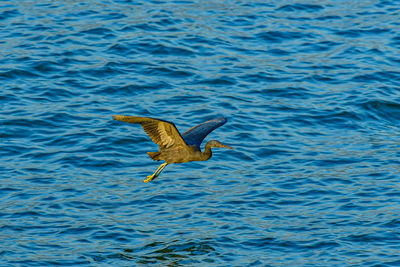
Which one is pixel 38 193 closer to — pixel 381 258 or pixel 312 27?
pixel 381 258

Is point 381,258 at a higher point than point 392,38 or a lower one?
lower

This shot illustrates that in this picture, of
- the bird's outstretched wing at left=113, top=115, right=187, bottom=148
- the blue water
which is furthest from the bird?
the blue water

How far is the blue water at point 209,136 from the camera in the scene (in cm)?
1323

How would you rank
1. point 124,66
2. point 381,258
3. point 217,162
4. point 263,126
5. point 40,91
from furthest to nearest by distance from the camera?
point 124,66 → point 40,91 → point 263,126 → point 217,162 → point 381,258

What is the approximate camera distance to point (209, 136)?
1695cm

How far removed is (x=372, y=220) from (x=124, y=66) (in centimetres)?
845

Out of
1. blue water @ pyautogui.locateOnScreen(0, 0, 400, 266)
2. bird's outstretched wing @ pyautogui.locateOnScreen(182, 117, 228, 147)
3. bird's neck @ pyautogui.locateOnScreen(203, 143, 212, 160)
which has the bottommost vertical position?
blue water @ pyautogui.locateOnScreen(0, 0, 400, 266)

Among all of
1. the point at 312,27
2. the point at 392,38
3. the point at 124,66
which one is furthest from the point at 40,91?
the point at 392,38

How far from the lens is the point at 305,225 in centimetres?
1368

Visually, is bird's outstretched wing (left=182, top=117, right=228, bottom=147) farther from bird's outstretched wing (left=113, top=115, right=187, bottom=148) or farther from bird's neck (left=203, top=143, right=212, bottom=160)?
bird's outstretched wing (left=113, top=115, right=187, bottom=148)

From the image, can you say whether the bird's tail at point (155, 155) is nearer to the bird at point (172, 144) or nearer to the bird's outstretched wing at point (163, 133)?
the bird at point (172, 144)

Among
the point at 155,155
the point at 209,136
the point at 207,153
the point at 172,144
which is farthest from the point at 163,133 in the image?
the point at 209,136

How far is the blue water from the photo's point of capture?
13227 millimetres

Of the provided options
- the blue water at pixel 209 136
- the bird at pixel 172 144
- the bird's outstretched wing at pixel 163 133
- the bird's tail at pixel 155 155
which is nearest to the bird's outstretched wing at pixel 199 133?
the bird at pixel 172 144
